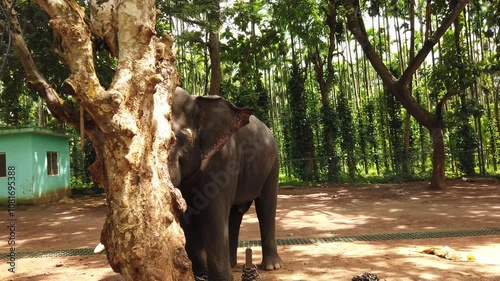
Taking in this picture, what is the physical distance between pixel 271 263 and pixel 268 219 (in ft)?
1.75

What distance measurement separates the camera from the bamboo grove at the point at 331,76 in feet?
45.5

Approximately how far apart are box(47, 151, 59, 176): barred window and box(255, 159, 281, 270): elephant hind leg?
12.0 meters

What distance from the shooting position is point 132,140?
8.02 feet

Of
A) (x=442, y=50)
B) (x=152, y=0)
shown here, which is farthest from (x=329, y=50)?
(x=152, y=0)

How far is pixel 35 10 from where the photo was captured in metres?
11.5

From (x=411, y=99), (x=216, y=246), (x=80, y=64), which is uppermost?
(x=411, y=99)

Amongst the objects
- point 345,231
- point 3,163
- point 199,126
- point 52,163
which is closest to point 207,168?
point 199,126

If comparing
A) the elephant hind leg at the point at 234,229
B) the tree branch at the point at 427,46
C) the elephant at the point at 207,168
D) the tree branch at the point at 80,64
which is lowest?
the elephant hind leg at the point at 234,229

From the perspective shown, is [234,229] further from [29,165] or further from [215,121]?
[29,165]

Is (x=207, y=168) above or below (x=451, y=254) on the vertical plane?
above

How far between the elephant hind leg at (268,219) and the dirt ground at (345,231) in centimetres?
21

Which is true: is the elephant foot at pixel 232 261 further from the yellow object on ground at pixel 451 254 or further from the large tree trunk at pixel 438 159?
the large tree trunk at pixel 438 159

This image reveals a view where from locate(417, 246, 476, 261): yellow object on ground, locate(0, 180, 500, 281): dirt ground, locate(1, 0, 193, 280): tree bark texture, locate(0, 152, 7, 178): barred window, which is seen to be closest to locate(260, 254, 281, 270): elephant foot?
locate(0, 180, 500, 281): dirt ground

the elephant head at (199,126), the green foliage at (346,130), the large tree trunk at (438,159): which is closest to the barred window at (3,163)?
the elephant head at (199,126)
